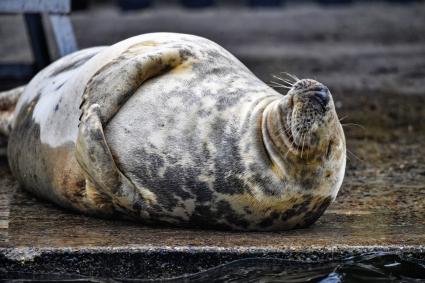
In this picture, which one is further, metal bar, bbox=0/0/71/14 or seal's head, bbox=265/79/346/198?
metal bar, bbox=0/0/71/14

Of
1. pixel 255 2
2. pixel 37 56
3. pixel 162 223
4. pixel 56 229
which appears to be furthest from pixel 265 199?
pixel 255 2

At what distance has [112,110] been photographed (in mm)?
4207

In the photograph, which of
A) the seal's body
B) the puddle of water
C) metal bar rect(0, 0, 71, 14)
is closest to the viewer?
the puddle of water

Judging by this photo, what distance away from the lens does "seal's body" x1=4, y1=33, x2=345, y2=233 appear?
13.2 feet

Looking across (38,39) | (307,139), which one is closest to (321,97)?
(307,139)

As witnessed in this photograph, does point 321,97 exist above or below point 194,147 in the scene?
above

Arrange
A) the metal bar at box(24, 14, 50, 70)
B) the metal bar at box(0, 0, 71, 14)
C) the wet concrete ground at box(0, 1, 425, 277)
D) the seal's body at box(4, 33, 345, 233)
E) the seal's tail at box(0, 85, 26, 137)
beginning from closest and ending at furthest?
the wet concrete ground at box(0, 1, 425, 277), the seal's body at box(4, 33, 345, 233), the seal's tail at box(0, 85, 26, 137), the metal bar at box(0, 0, 71, 14), the metal bar at box(24, 14, 50, 70)

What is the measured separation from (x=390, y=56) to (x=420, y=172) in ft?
12.5

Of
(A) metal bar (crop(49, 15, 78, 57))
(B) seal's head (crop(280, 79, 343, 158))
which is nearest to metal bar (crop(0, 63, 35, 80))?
(A) metal bar (crop(49, 15, 78, 57))

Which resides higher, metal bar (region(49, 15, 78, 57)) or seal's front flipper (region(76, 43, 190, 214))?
metal bar (region(49, 15, 78, 57))

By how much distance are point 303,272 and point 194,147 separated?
64 cm

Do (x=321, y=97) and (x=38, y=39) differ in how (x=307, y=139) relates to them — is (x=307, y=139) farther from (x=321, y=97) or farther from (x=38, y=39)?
(x=38, y=39)

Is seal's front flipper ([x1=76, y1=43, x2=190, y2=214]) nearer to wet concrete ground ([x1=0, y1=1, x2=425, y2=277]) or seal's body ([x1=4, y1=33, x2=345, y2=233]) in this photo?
seal's body ([x1=4, y1=33, x2=345, y2=233])

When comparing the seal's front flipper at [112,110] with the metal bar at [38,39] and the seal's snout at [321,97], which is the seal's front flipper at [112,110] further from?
the metal bar at [38,39]
